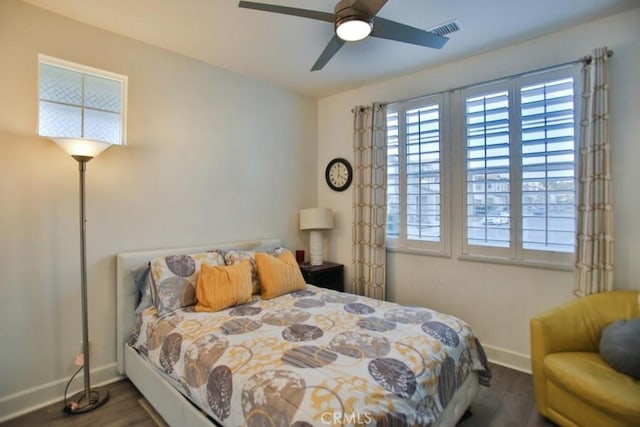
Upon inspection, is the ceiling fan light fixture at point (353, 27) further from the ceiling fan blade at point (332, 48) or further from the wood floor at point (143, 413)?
the wood floor at point (143, 413)

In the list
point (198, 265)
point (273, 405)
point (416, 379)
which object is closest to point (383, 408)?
point (416, 379)

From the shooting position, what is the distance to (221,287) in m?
2.38

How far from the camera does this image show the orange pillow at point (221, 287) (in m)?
2.34

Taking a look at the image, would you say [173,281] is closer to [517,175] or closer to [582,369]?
[582,369]

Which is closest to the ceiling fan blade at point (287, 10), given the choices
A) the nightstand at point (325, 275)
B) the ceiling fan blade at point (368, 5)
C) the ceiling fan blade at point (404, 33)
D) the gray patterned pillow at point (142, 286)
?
the ceiling fan blade at point (368, 5)

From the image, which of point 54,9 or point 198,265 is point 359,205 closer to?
point 198,265

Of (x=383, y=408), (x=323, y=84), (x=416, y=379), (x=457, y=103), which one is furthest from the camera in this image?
(x=323, y=84)

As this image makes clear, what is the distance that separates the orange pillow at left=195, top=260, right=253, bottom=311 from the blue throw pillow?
239 cm

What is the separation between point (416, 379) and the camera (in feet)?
4.96

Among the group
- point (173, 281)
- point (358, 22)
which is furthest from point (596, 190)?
point (173, 281)

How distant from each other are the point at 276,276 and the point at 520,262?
6.98 feet

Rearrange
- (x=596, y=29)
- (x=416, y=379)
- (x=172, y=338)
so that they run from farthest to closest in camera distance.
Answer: (x=596, y=29) → (x=172, y=338) → (x=416, y=379)

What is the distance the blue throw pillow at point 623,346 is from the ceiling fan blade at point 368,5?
2.33m

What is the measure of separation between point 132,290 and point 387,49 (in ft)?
9.77
